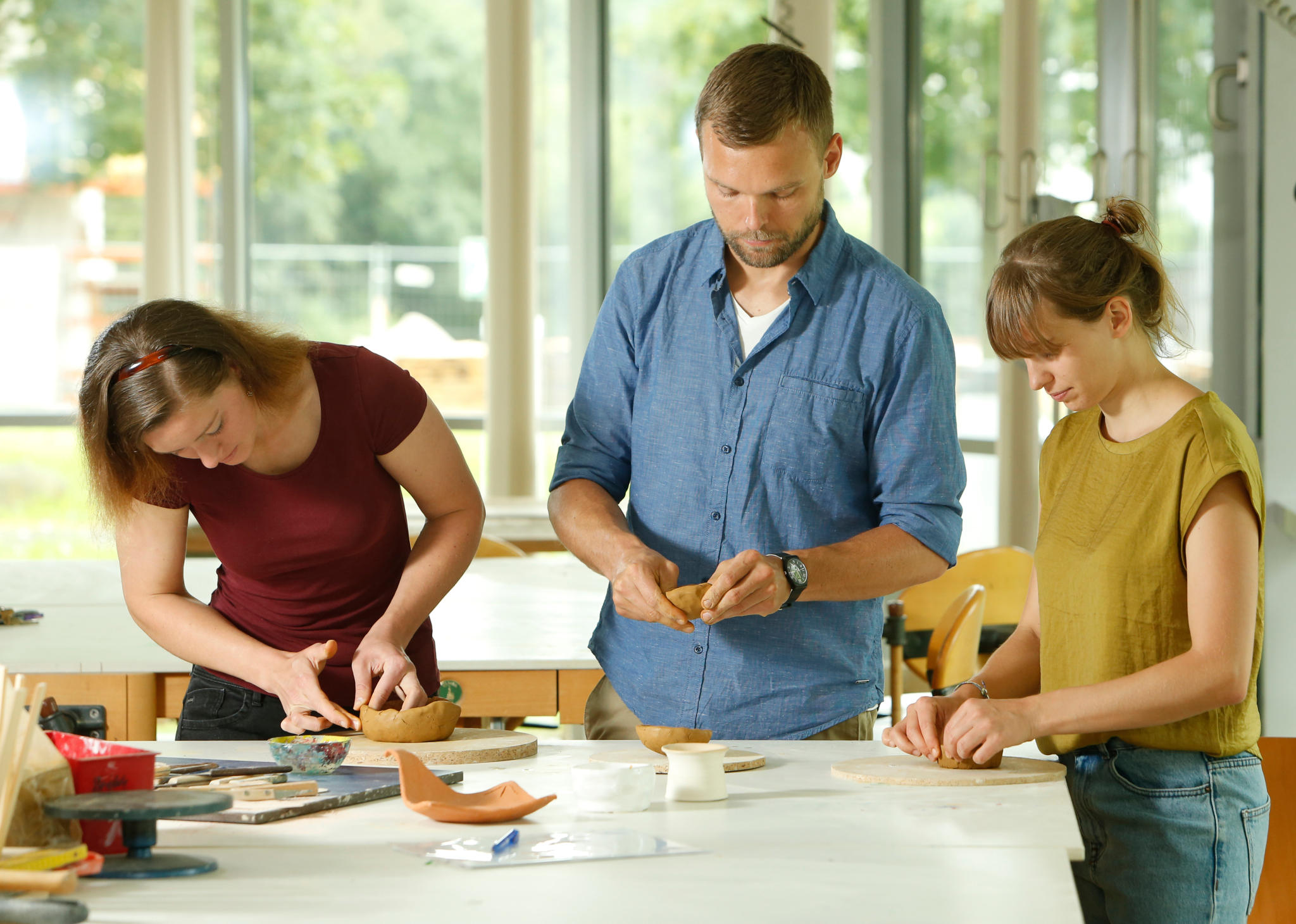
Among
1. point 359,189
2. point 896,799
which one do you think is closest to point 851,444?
point 896,799

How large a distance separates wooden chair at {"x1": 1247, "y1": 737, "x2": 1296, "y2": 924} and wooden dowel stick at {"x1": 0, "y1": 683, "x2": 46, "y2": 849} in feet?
5.61

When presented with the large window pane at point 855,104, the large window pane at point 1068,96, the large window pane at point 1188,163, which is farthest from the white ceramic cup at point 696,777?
the large window pane at point 855,104

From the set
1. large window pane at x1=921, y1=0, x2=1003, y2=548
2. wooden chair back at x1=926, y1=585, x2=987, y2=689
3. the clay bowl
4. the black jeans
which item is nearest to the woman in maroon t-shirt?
the black jeans

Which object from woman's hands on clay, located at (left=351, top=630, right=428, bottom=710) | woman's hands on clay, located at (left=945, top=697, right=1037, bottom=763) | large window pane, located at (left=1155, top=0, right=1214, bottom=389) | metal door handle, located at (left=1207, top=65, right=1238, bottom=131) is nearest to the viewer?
woman's hands on clay, located at (left=945, top=697, right=1037, bottom=763)

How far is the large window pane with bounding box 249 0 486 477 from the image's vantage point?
5.90 m

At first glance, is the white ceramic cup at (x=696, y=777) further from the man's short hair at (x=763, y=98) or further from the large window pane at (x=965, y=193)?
the large window pane at (x=965, y=193)

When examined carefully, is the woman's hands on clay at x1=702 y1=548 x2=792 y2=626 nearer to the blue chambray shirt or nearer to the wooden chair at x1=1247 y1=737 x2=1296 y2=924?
the blue chambray shirt

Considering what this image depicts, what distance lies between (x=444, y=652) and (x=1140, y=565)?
1480mm

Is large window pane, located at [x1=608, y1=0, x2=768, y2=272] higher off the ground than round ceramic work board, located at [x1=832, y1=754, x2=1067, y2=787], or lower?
higher

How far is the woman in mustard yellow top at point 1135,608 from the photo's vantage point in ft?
5.13

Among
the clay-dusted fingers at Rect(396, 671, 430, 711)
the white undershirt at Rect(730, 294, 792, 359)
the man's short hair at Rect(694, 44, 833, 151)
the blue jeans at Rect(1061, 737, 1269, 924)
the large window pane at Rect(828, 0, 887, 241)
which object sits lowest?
the blue jeans at Rect(1061, 737, 1269, 924)

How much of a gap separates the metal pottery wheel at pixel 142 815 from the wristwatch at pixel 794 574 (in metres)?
0.80

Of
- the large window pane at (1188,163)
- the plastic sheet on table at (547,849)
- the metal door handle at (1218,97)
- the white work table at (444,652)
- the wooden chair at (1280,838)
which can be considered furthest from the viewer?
the large window pane at (1188,163)

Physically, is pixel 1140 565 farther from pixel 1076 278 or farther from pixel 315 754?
pixel 315 754
